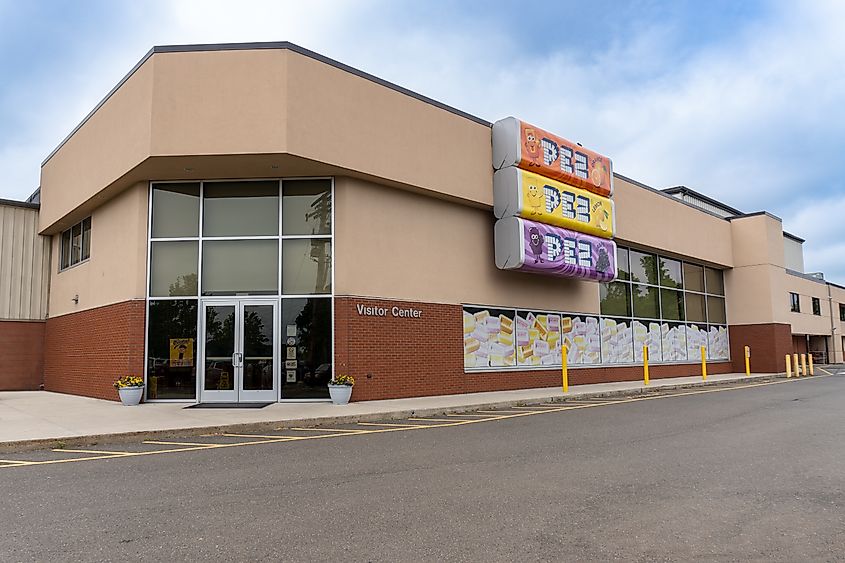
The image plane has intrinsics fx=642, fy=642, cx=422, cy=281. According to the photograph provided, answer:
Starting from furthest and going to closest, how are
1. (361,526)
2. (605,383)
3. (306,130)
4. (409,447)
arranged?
(605,383) < (306,130) < (409,447) < (361,526)

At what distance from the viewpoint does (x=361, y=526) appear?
5301 mm

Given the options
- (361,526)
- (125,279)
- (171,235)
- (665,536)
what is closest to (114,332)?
(125,279)

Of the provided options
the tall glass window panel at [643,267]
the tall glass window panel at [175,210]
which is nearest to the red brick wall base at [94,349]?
the tall glass window panel at [175,210]

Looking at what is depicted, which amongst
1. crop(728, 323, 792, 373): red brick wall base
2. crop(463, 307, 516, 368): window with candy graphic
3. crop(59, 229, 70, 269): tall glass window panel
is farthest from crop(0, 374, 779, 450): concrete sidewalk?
crop(728, 323, 792, 373): red brick wall base

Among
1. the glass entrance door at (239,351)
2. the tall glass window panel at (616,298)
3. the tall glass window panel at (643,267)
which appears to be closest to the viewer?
the glass entrance door at (239,351)

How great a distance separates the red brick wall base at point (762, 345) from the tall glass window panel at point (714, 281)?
193cm

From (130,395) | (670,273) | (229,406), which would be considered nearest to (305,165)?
(229,406)

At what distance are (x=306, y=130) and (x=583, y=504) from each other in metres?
11.0

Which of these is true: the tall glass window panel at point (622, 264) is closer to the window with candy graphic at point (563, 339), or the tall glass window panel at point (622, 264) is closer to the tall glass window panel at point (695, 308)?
the window with candy graphic at point (563, 339)

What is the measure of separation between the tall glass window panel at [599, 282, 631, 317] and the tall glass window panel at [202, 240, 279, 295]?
1290cm

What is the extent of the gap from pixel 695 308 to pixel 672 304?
2405mm

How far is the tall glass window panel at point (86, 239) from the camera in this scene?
19.4 meters

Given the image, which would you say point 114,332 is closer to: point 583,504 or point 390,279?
point 390,279

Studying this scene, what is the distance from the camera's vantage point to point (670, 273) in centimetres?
2808
